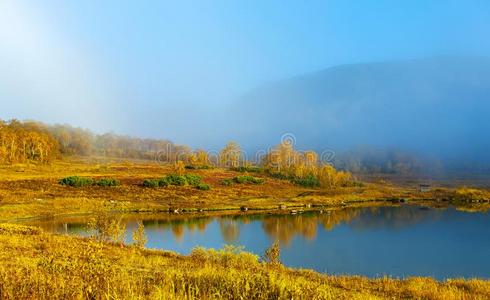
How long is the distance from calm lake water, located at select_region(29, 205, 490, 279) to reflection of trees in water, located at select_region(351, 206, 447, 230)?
0.49ft

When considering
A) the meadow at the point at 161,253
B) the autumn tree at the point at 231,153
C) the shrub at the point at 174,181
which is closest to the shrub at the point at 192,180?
the shrub at the point at 174,181

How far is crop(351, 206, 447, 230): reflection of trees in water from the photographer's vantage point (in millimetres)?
56294

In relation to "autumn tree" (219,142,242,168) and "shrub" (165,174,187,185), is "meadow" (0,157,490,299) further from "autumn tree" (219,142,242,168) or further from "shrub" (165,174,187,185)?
"autumn tree" (219,142,242,168)

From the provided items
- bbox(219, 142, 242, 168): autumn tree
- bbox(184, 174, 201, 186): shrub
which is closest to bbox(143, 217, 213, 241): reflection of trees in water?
bbox(184, 174, 201, 186): shrub

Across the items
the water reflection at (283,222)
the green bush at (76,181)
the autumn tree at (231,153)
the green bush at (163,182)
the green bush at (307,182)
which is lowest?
the water reflection at (283,222)

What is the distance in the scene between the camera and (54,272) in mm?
8203

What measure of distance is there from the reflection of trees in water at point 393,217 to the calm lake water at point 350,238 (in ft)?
0.49

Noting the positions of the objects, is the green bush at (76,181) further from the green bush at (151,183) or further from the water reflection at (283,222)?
the water reflection at (283,222)

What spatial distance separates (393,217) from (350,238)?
22950 mm

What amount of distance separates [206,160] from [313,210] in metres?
87.5

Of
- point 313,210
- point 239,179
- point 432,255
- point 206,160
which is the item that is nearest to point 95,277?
point 432,255

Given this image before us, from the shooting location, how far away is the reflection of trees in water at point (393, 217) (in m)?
56.3

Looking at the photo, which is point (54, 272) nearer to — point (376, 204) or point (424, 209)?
point (424, 209)

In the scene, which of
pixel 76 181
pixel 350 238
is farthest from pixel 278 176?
pixel 350 238
